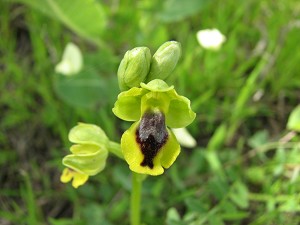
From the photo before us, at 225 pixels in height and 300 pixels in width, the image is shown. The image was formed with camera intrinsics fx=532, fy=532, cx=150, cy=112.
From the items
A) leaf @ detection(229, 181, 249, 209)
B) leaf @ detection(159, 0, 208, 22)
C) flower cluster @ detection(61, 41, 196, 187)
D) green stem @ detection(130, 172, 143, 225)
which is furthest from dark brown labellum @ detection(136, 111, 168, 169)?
leaf @ detection(159, 0, 208, 22)

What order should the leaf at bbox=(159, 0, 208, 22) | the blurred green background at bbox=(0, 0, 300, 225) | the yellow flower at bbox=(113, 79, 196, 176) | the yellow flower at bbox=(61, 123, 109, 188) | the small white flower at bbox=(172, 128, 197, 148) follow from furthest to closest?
the leaf at bbox=(159, 0, 208, 22) < the small white flower at bbox=(172, 128, 197, 148) < the blurred green background at bbox=(0, 0, 300, 225) < the yellow flower at bbox=(61, 123, 109, 188) < the yellow flower at bbox=(113, 79, 196, 176)

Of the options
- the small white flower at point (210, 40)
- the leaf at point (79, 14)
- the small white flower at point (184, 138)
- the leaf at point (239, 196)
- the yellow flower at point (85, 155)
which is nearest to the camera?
the yellow flower at point (85, 155)

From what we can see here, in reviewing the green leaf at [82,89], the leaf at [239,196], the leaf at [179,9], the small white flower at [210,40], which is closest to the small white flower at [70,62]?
the green leaf at [82,89]

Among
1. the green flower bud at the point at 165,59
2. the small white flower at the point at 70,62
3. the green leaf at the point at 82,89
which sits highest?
the small white flower at the point at 70,62

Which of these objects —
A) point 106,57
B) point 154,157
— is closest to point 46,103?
point 106,57

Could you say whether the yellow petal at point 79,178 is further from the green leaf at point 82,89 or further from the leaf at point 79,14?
the leaf at point 79,14

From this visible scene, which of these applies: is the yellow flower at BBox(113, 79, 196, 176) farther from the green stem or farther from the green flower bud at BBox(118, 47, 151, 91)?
the green stem
